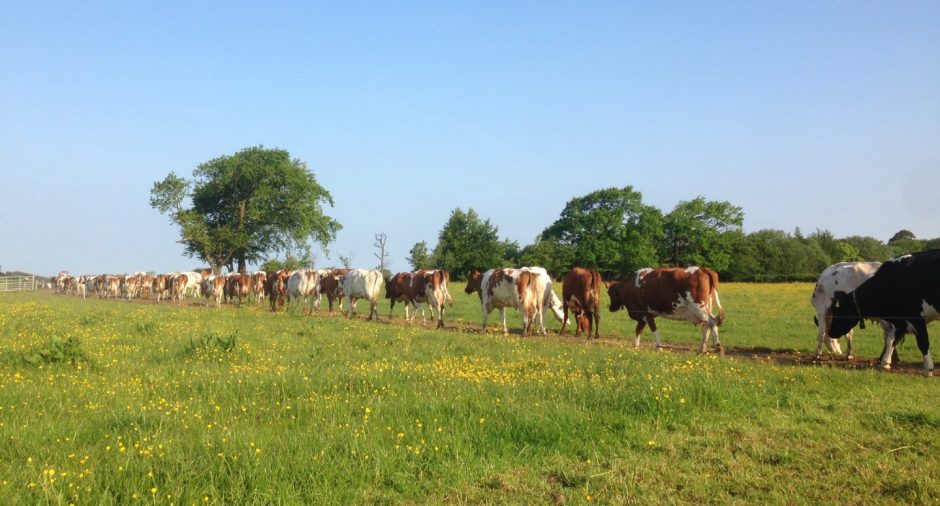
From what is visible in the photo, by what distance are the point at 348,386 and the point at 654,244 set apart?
70725mm

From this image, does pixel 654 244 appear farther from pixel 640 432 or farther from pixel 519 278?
pixel 640 432

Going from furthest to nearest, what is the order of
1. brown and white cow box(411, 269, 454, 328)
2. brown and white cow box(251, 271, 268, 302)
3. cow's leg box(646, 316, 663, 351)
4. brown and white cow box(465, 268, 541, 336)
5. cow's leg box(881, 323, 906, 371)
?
1. brown and white cow box(251, 271, 268, 302)
2. brown and white cow box(411, 269, 454, 328)
3. brown and white cow box(465, 268, 541, 336)
4. cow's leg box(646, 316, 663, 351)
5. cow's leg box(881, 323, 906, 371)

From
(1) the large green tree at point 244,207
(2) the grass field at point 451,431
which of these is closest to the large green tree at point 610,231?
(1) the large green tree at point 244,207

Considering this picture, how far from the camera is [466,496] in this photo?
5184mm

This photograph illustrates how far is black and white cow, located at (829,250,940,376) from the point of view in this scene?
12180 mm

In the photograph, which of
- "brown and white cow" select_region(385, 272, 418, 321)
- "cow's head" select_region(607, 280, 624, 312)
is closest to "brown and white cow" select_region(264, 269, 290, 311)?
"brown and white cow" select_region(385, 272, 418, 321)

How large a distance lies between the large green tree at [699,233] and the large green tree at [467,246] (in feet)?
70.9

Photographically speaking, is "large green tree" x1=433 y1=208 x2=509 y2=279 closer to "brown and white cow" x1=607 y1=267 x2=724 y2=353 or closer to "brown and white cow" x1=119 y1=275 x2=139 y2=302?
"brown and white cow" x1=119 y1=275 x2=139 y2=302

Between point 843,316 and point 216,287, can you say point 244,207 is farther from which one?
point 843,316

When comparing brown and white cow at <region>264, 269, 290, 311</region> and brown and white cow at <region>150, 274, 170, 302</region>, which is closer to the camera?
brown and white cow at <region>264, 269, 290, 311</region>

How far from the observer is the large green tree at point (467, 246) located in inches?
3012

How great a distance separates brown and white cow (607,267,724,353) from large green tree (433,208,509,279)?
190 ft

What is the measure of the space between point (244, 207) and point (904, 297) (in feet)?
197

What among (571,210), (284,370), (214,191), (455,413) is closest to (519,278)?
(284,370)
